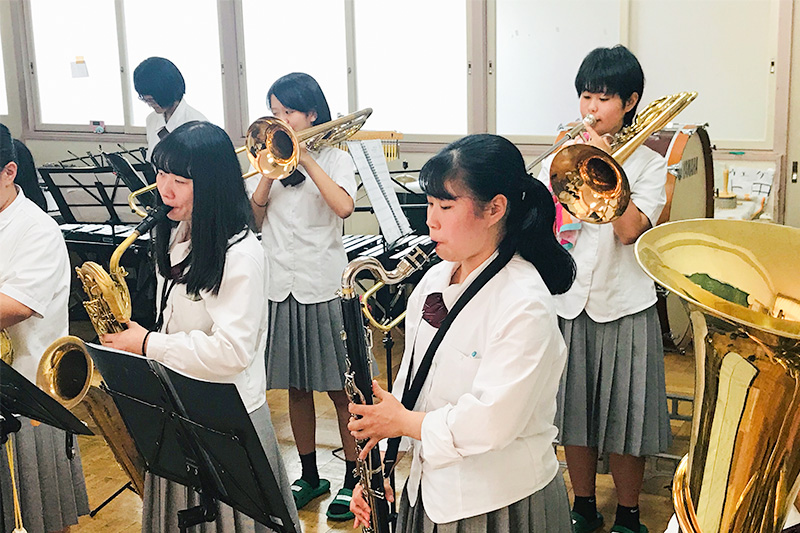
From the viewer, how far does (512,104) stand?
5.63 metres

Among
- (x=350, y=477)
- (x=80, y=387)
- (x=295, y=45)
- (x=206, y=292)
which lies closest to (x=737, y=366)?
(x=206, y=292)

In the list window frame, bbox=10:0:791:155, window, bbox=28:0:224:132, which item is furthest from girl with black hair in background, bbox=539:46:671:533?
window, bbox=28:0:224:132

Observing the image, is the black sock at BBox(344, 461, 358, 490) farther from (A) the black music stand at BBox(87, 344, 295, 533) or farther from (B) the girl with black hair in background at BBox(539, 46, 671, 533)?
(A) the black music stand at BBox(87, 344, 295, 533)

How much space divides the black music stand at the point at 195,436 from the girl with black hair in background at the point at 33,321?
0.46m

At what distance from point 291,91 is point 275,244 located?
1.86 ft

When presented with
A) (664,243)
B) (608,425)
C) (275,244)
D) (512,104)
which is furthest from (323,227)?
(512,104)

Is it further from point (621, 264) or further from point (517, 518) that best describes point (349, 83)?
point (517, 518)

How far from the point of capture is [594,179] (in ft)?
7.95

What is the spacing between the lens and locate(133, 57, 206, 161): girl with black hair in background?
4.21 m

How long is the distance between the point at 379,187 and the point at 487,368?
169 centimetres

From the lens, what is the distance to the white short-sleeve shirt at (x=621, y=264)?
8.49ft

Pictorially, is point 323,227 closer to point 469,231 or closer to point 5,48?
point 469,231

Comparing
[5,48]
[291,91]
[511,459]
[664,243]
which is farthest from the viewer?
[5,48]

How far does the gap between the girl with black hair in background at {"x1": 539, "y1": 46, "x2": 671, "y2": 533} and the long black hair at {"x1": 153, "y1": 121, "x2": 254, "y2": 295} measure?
1.07 m
